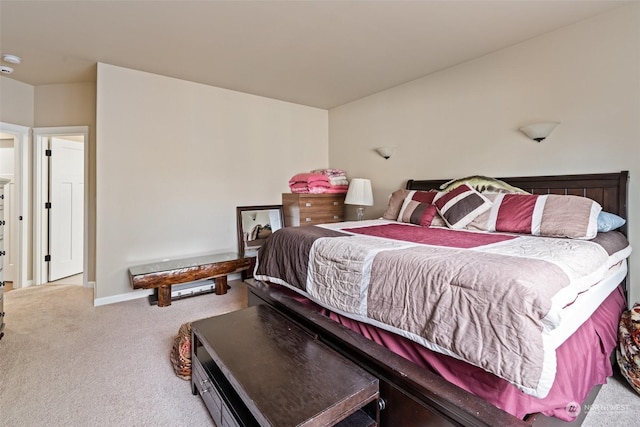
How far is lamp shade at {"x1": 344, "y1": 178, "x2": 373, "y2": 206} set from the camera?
3.82 metres

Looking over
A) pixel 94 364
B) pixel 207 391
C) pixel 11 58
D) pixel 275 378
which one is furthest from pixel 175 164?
pixel 275 378

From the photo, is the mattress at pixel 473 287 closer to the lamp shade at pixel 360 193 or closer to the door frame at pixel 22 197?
the lamp shade at pixel 360 193

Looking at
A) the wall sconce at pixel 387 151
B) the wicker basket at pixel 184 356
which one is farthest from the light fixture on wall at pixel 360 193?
the wicker basket at pixel 184 356

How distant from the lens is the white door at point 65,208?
390cm

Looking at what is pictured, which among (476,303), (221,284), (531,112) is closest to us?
(476,303)

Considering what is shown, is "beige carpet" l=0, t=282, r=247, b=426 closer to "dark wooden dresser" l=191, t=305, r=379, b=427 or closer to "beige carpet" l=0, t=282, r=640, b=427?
"beige carpet" l=0, t=282, r=640, b=427

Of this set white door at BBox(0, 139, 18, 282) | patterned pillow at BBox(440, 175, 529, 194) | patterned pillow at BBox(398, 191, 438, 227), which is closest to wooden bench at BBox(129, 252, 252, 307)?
white door at BBox(0, 139, 18, 282)

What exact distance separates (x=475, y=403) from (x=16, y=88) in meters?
5.25

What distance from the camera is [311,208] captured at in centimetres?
415

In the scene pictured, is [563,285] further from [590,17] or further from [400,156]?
[400,156]

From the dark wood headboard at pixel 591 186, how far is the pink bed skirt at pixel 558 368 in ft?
2.87

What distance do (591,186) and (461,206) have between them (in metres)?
0.91

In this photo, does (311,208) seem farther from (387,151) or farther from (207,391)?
(207,391)

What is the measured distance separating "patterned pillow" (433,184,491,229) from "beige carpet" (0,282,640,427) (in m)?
1.32
